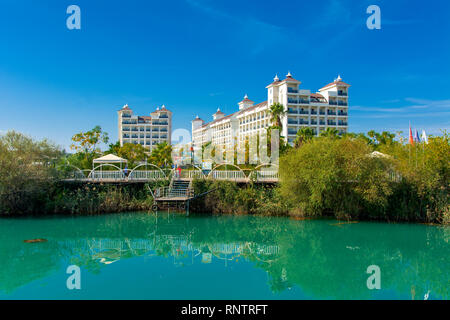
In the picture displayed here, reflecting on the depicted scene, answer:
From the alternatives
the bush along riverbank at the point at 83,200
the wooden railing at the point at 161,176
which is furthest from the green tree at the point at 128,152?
the bush along riverbank at the point at 83,200

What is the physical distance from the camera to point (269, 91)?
5938 cm

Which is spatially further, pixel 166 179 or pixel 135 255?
pixel 166 179

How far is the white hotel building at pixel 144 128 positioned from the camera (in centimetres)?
8012

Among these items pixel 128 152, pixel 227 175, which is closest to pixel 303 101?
pixel 128 152

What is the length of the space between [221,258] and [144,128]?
7329cm

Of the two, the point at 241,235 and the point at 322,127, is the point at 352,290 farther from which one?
the point at 322,127

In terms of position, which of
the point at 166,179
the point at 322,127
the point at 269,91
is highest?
the point at 269,91

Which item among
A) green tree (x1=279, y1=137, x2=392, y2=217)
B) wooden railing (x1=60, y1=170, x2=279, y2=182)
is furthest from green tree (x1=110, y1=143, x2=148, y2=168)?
green tree (x1=279, y1=137, x2=392, y2=217)

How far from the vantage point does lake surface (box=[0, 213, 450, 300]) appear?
832cm

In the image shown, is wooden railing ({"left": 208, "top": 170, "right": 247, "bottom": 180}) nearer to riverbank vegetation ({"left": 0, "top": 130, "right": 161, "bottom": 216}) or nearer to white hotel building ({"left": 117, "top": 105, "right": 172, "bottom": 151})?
riverbank vegetation ({"left": 0, "top": 130, "right": 161, "bottom": 216})

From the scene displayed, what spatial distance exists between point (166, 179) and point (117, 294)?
12.1 m

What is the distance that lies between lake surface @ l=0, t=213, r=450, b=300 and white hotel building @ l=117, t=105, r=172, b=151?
64041mm

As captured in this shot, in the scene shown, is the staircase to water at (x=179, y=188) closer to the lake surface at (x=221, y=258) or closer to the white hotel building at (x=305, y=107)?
the lake surface at (x=221, y=258)
